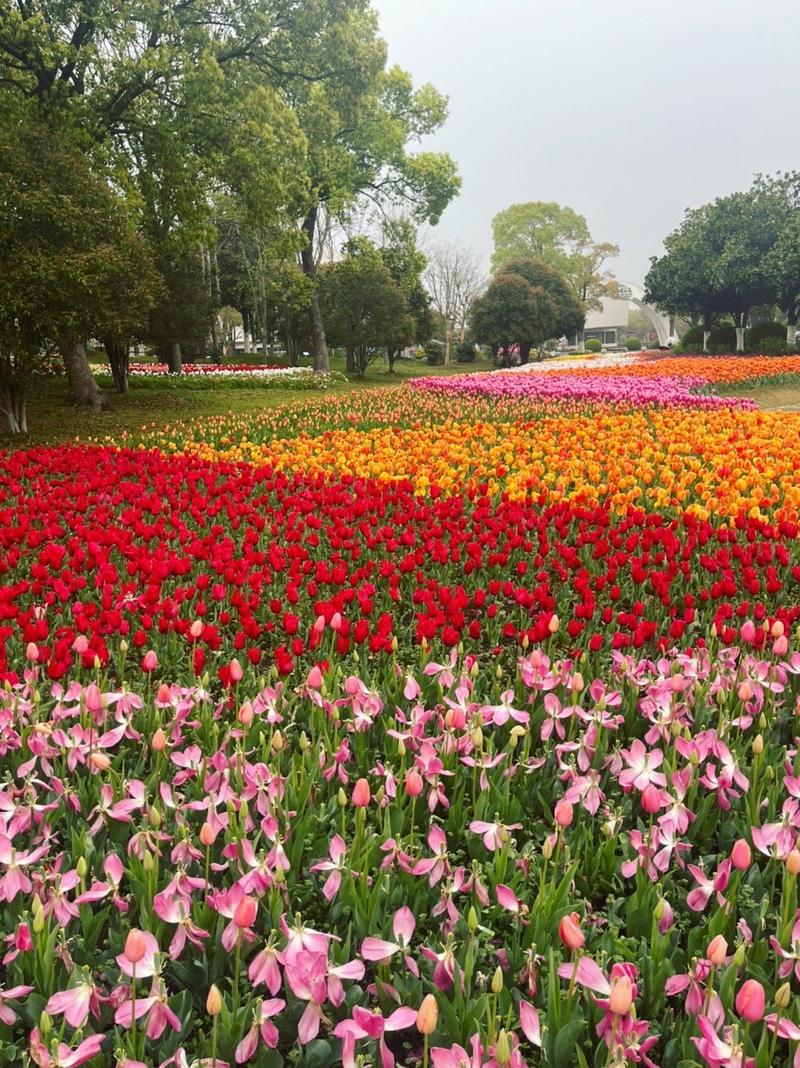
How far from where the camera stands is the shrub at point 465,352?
53.3 m

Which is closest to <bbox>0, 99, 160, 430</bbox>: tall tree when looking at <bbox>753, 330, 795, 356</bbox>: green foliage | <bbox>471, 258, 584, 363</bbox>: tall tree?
<bbox>471, 258, 584, 363</bbox>: tall tree

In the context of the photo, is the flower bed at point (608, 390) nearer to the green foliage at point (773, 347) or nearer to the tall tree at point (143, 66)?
the tall tree at point (143, 66)

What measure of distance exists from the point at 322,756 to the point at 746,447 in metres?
8.70

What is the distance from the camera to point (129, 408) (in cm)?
1867

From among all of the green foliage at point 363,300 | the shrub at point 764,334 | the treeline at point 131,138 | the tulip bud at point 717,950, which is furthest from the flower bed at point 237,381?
the tulip bud at point 717,950

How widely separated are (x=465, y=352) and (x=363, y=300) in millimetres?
20470

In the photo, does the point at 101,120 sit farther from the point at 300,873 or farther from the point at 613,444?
the point at 300,873

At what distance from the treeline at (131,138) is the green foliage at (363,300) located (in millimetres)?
9596

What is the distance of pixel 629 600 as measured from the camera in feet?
18.0

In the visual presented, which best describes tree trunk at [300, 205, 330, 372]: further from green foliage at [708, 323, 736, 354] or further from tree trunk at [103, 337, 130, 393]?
green foliage at [708, 323, 736, 354]

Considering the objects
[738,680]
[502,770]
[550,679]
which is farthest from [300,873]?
[738,680]

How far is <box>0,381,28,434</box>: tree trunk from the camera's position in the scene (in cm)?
1350

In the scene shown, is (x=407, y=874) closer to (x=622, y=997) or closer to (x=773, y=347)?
(x=622, y=997)

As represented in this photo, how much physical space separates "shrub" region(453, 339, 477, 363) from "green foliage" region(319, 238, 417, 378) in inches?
733
